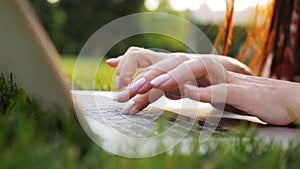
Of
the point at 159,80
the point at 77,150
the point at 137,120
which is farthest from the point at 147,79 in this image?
the point at 77,150

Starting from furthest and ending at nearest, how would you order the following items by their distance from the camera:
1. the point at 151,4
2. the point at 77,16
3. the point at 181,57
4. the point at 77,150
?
the point at 151,4 < the point at 77,16 < the point at 181,57 < the point at 77,150

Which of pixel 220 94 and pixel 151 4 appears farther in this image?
pixel 151 4

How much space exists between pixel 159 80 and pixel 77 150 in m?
0.42

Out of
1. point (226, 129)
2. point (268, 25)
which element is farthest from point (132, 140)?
point (268, 25)

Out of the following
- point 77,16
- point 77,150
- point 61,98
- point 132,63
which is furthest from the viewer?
point 77,16

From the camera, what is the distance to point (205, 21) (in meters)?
7.92

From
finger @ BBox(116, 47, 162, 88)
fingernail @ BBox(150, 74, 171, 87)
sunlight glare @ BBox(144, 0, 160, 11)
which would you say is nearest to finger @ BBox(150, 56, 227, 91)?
fingernail @ BBox(150, 74, 171, 87)

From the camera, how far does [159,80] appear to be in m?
1.17

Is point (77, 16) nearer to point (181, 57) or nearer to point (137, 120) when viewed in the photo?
point (181, 57)

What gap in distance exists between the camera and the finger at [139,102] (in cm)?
117

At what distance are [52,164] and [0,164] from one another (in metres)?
0.06

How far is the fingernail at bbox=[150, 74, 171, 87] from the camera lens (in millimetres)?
1152

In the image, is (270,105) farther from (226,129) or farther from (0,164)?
(0,164)

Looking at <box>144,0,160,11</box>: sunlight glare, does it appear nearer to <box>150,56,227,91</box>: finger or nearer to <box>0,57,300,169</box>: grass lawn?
<box>150,56,227,91</box>: finger
